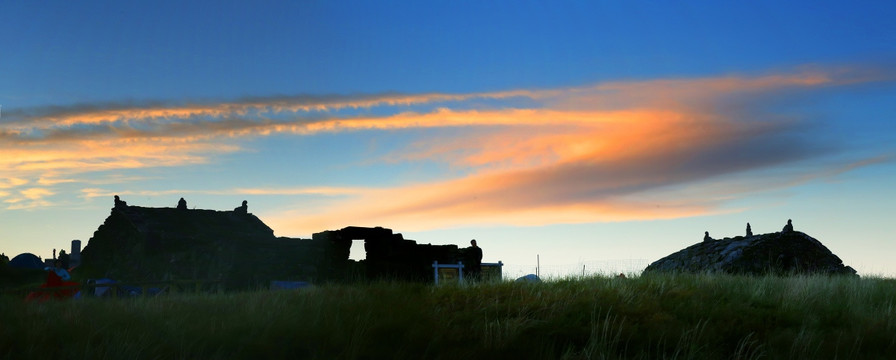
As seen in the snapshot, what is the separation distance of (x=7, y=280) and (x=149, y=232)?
21.9 m

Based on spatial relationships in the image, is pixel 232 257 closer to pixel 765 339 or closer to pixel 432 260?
pixel 432 260

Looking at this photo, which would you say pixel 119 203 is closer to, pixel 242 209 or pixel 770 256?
pixel 242 209

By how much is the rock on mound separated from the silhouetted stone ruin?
9048mm

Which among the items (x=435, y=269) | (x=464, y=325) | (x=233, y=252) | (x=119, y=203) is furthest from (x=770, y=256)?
(x=119, y=203)

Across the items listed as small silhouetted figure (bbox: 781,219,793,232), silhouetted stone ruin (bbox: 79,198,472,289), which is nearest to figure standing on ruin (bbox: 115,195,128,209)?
silhouetted stone ruin (bbox: 79,198,472,289)

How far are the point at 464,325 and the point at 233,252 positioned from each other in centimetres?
2243

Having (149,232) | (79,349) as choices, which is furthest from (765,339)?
(149,232)

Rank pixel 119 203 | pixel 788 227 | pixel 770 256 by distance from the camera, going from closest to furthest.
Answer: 1. pixel 770 256
2. pixel 788 227
3. pixel 119 203

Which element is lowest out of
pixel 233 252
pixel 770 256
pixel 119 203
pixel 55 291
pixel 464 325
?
pixel 464 325

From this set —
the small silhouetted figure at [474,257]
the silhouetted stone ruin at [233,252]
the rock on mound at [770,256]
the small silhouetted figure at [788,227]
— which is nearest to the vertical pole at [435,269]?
the silhouetted stone ruin at [233,252]

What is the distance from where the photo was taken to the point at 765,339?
34.1ft

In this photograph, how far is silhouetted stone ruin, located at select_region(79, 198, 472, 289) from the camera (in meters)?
26.2

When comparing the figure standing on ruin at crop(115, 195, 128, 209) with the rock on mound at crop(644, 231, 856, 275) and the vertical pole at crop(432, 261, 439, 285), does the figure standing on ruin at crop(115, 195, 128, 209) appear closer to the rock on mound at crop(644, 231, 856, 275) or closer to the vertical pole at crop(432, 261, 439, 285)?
the vertical pole at crop(432, 261, 439, 285)

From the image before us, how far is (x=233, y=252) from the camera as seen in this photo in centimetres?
3081
